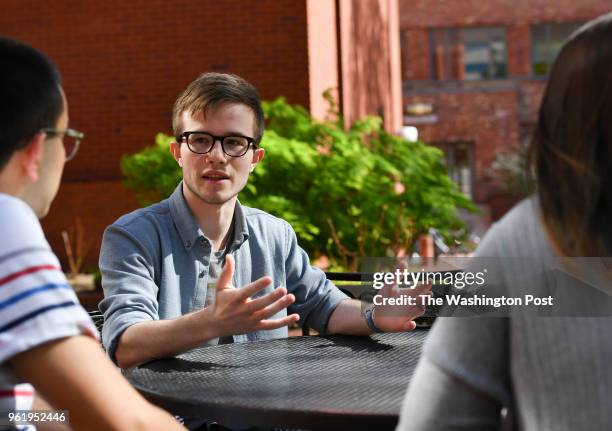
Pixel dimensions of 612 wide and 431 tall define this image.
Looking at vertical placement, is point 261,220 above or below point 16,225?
below

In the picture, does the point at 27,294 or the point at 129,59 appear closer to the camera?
the point at 27,294

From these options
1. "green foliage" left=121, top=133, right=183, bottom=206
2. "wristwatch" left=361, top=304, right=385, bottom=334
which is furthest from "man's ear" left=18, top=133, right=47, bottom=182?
"green foliage" left=121, top=133, right=183, bottom=206

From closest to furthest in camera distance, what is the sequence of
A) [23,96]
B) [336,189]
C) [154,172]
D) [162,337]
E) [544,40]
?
[23,96]
[162,337]
[336,189]
[154,172]
[544,40]

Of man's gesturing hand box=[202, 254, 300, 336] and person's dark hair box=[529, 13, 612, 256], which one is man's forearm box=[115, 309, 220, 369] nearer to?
man's gesturing hand box=[202, 254, 300, 336]

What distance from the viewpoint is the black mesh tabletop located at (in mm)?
1874

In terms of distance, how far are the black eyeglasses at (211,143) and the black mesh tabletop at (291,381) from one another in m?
0.60

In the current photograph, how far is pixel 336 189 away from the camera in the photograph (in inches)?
308

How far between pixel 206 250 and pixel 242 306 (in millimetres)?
718

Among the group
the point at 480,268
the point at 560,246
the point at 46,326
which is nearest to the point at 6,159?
the point at 46,326

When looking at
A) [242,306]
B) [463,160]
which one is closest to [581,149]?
[242,306]

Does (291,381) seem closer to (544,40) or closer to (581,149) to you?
(581,149)

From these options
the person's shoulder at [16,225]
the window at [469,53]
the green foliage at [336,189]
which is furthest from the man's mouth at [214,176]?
the window at [469,53]

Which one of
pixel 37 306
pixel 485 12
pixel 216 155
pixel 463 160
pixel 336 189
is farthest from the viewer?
pixel 485 12

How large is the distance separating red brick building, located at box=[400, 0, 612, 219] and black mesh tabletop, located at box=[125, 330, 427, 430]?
30637 mm
